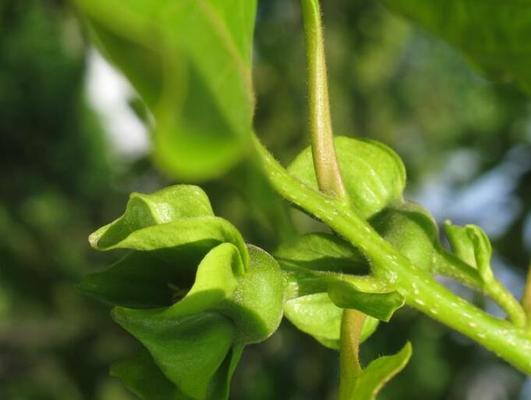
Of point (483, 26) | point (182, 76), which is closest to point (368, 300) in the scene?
point (483, 26)

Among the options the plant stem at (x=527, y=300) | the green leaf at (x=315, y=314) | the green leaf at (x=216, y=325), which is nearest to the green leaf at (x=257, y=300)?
the green leaf at (x=216, y=325)

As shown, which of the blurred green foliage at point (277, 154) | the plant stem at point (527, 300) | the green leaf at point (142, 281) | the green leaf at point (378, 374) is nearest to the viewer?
the green leaf at point (378, 374)

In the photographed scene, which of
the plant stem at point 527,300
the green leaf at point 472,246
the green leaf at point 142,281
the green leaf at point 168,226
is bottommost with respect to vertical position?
the plant stem at point 527,300

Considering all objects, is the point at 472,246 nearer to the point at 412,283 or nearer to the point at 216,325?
the point at 412,283

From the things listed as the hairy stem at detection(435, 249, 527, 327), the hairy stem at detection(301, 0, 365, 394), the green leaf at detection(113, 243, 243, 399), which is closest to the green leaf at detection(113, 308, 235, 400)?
the green leaf at detection(113, 243, 243, 399)

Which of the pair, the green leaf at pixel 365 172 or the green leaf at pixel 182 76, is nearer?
the green leaf at pixel 182 76

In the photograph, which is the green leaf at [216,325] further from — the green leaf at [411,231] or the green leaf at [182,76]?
the green leaf at [182,76]

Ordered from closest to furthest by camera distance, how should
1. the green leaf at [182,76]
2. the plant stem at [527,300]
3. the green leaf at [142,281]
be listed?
the green leaf at [182,76] → the green leaf at [142,281] → the plant stem at [527,300]

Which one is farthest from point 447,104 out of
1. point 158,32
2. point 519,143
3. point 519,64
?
point 158,32
